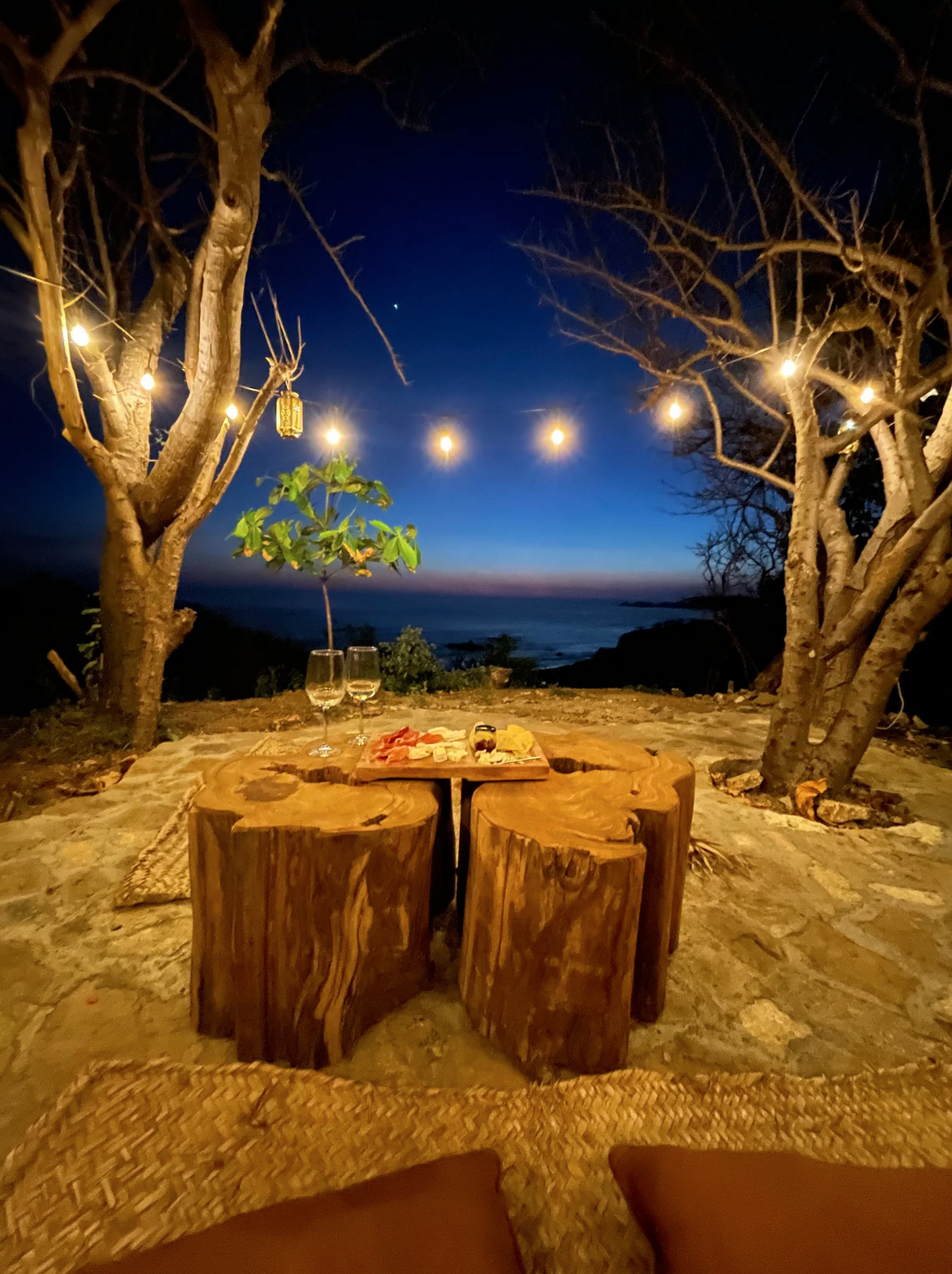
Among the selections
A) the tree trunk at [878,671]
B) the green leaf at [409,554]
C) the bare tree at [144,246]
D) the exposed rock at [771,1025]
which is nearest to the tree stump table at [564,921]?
the exposed rock at [771,1025]

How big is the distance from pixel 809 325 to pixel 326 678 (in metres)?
4.59

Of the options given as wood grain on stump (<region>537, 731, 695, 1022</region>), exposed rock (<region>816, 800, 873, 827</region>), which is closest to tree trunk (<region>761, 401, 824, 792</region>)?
exposed rock (<region>816, 800, 873, 827</region>)

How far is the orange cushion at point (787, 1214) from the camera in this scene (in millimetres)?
850

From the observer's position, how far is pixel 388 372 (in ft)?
17.8

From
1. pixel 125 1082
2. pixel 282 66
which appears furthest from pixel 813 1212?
pixel 282 66

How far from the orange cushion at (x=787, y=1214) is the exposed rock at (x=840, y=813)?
2.96 m

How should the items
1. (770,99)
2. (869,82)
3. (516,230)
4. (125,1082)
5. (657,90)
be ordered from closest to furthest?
1. (125,1082)
2. (869,82)
3. (770,99)
4. (657,90)
5. (516,230)

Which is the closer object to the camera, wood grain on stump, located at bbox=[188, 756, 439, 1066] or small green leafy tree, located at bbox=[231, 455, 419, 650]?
wood grain on stump, located at bbox=[188, 756, 439, 1066]

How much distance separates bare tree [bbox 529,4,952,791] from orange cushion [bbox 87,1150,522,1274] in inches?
144

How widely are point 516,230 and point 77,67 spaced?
326 centimetres

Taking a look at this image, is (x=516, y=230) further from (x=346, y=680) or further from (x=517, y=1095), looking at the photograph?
(x=517, y=1095)

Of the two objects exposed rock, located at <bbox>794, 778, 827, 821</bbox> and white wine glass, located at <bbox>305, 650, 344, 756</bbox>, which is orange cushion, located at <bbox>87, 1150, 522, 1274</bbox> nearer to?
white wine glass, located at <bbox>305, 650, 344, 756</bbox>

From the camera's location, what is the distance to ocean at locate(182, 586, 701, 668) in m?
14.7

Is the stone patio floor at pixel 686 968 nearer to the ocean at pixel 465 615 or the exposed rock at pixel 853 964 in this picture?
the exposed rock at pixel 853 964
